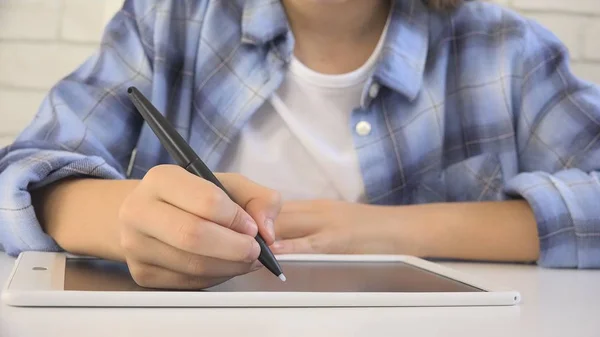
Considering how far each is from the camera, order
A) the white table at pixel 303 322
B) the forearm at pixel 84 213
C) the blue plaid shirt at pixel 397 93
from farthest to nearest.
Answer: the blue plaid shirt at pixel 397 93
the forearm at pixel 84 213
the white table at pixel 303 322

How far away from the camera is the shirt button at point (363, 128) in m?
0.72

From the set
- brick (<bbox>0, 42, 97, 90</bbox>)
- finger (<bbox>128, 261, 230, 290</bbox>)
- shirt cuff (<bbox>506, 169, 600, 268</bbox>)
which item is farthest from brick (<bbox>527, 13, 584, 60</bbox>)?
finger (<bbox>128, 261, 230, 290</bbox>)

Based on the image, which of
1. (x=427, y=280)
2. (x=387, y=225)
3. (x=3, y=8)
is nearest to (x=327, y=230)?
(x=387, y=225)

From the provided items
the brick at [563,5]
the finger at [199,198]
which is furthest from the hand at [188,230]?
the brick at [563,5]

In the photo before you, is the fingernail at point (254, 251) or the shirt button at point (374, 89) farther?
the shirt button at point (374, 89)

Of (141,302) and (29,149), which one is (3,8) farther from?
(141,302)

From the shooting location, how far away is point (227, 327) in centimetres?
29

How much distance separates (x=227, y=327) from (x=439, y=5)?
58 cm

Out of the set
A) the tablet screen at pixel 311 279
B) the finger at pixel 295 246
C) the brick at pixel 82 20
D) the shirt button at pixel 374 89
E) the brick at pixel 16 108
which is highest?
the shirt button at pixel 374 89

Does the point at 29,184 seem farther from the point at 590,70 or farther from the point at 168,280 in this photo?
the point at 590,70

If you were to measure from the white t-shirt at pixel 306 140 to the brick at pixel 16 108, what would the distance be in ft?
1.34

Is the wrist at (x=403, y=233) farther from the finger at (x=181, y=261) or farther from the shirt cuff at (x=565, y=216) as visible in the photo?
the finger at (x=181, y=261)

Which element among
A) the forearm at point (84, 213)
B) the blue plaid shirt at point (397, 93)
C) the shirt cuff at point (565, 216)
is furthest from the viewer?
the blue plaid shirt at point (397, 93)

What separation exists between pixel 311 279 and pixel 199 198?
9 centimetres
